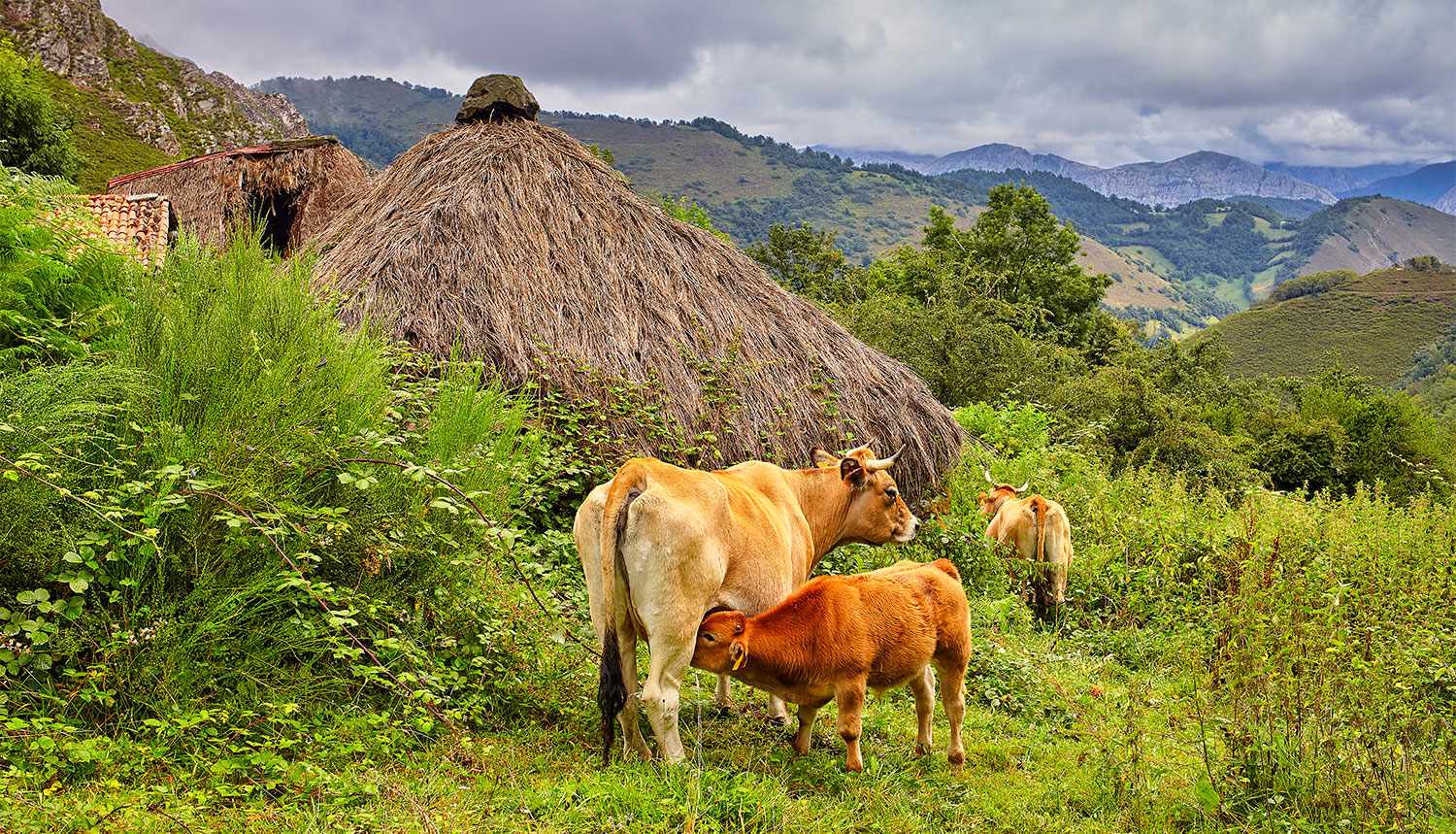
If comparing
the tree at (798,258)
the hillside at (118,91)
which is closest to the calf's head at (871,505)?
the tree at (798,258)

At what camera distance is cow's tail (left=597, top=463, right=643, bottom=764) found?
13.6 feet

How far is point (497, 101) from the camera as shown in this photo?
10852 millimetres

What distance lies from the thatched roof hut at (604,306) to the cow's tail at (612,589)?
145 inches

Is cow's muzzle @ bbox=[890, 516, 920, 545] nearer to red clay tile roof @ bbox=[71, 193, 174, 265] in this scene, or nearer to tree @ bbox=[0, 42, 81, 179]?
red clay tile roof @ bbox=[71, 193, 174, 265]

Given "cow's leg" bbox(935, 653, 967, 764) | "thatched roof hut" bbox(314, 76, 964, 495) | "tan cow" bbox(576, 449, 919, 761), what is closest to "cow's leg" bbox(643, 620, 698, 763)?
"tan cow" bbox(576, 449, 919, 761)

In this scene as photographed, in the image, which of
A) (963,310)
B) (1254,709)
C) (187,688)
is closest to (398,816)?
Answer: (187,688)

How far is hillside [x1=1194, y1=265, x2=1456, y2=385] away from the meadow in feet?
309

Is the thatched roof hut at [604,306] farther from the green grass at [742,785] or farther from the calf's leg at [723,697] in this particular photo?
the green grass at [742,785]

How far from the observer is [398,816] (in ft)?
11.1

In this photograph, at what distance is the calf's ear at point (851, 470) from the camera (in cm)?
607

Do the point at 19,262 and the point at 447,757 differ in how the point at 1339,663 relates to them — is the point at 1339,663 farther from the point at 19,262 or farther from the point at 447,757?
the point at 19,262

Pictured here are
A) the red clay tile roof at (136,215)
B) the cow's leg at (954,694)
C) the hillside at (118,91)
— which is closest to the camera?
the cow's leg at (954,694)

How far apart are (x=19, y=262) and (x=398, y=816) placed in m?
3.69

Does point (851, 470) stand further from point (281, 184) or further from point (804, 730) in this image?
point (281, 184)
